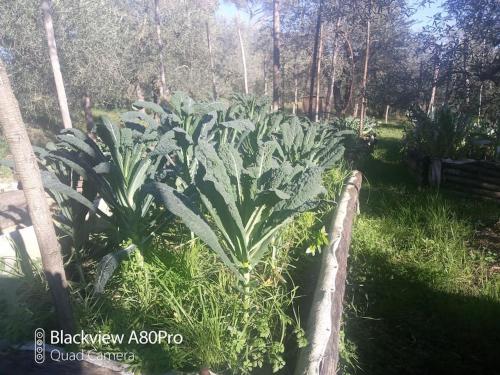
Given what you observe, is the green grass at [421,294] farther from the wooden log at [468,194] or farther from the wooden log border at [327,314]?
the wooden log at [468,194]

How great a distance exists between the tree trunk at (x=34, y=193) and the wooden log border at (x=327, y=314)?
48.7 inches

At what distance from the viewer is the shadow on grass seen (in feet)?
8.33

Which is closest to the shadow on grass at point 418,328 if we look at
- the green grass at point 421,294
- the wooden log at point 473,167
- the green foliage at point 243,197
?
the green grass at point 421,294

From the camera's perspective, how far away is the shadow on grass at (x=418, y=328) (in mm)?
2539

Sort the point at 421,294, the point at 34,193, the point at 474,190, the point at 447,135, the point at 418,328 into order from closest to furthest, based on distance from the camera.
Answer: the point at 34,193, the point at 418,328, the point at 421,294, the point at 474,190, the point at 447,135

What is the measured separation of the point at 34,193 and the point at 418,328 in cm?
292

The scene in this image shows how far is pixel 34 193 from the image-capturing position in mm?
1639

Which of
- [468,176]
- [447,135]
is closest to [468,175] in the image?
[468,176]

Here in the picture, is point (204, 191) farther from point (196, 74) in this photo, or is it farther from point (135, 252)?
point (196, 74)

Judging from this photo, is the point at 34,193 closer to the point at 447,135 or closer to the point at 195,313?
the point at 195,313

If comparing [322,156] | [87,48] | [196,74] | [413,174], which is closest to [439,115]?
[413,174]

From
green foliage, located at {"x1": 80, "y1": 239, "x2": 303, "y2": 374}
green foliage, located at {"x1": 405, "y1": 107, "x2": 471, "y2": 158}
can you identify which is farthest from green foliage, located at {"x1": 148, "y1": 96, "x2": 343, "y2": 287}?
green foliage, located at {"x1": 405, "y1": 107, "x2": 471, "y2": 158}

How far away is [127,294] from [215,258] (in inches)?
26.8

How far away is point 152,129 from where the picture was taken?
2941 millimetres
